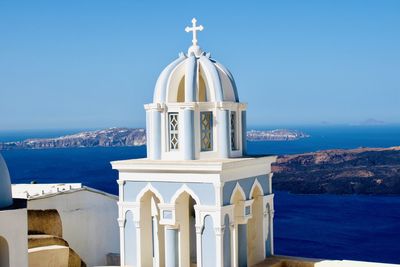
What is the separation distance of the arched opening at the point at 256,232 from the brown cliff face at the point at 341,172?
6528 cm

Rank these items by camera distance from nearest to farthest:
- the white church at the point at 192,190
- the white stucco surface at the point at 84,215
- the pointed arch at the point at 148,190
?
the white church at the point at 192,190
the pointed arch at the point at 148,190
the white stucco surface at the point at 84,215

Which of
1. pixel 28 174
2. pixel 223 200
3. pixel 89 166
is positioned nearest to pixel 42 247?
pixel 223 200

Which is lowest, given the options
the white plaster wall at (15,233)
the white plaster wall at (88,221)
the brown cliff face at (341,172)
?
the brown cliff face at (341,172)

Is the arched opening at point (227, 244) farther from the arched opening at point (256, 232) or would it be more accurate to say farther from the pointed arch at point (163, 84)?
the pointed arch at point (163, 84)

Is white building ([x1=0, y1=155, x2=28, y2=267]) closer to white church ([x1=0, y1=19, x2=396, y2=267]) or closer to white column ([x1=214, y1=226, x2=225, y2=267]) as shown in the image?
white church ([x1=0, y1=19, x2=396, y2=267])

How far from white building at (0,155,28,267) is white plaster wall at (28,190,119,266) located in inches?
234

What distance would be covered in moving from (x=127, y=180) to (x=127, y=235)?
880mm

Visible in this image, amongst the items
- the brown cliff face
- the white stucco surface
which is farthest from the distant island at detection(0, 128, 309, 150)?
the white stucco surface

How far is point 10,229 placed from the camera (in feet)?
31.1

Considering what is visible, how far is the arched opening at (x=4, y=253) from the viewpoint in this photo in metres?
9.49

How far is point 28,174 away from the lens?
90875 millimetres

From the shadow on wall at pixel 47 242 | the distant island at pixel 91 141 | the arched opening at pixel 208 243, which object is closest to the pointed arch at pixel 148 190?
the arched opening at pixel 208 243

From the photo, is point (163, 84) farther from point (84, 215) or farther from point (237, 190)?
point (84, 215)

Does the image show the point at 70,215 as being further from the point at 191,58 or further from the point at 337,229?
the point at 337,229
